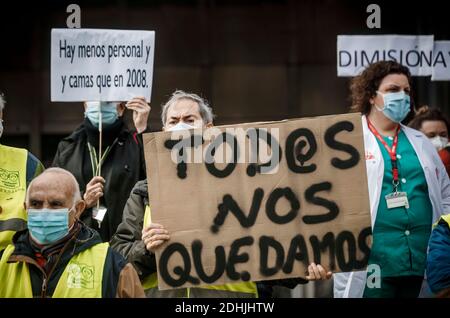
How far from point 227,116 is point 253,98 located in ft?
1.19

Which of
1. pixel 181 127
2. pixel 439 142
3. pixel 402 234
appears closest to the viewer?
pixel 181 127

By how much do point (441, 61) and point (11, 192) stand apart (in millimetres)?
3348

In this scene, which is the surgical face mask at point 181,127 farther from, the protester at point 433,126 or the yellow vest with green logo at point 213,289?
the protester at point 433,126

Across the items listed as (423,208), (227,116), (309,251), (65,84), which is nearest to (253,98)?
(227,116)

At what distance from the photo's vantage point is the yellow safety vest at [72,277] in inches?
174

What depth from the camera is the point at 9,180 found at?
17.5 feet

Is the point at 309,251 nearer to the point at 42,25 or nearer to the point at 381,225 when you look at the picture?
the point at 381,225

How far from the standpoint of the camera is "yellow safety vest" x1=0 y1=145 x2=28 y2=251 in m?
5.11

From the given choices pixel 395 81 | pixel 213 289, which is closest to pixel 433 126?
pixel 395 81

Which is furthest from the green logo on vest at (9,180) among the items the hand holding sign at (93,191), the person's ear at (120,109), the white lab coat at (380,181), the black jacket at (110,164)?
the white lab coat at (380,181)

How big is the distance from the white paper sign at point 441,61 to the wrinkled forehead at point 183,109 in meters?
2.38

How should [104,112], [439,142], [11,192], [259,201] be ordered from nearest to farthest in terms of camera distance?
[259,201], [11,192], [104,112], [439,142]

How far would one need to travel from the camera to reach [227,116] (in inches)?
430

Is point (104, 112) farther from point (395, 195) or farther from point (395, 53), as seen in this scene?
point (395, 53)
